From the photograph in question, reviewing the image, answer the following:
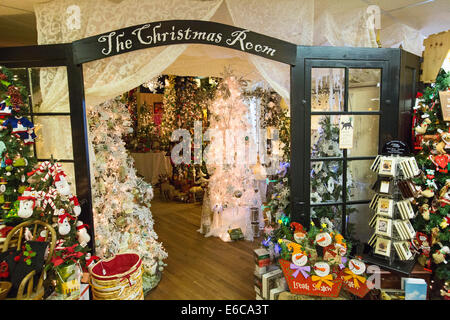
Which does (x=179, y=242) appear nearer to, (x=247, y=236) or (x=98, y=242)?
(x=247, y=236)

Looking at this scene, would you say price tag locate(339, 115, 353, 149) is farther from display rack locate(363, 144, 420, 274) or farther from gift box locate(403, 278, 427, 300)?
gift box locate(403, 278, 427, 300)

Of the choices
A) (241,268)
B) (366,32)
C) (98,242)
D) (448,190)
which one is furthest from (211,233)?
(366,32)

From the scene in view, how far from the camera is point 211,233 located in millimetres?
4535

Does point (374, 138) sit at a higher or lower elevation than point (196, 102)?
lower

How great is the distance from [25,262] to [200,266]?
6.81 ft

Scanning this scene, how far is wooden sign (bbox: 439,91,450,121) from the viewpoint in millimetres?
2765

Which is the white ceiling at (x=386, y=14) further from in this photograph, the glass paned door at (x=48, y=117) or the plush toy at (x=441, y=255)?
the plush toy at (x=441, y=255)

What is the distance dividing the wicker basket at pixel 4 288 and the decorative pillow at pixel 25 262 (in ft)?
0.10

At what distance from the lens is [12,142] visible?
2318 mm

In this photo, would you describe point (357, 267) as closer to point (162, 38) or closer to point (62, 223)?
point (62, 223)

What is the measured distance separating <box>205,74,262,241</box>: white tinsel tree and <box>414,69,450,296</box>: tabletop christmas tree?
2.25 m

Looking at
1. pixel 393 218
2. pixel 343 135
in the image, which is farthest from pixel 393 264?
pixel 343 135

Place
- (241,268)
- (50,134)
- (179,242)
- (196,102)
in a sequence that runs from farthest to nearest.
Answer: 1. (196,102)
2. (179,242)
3. (241,268)
4. (50,134)

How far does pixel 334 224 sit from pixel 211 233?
2206 mm
